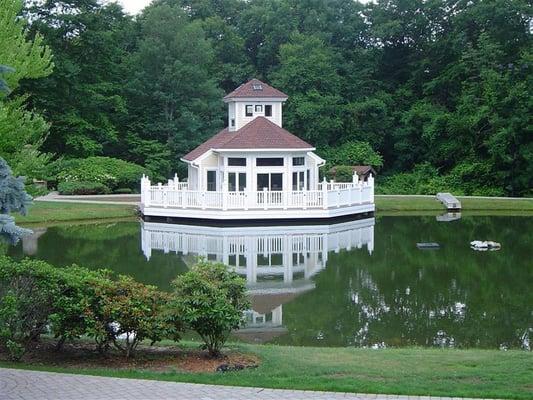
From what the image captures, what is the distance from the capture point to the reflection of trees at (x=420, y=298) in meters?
13.0

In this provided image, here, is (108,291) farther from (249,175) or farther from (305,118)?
(305,118)

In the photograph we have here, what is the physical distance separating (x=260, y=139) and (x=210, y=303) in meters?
23.9

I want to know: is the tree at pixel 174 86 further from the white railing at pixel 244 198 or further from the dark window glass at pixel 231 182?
the white railing at pixel 244 198

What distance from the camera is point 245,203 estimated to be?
102 ft

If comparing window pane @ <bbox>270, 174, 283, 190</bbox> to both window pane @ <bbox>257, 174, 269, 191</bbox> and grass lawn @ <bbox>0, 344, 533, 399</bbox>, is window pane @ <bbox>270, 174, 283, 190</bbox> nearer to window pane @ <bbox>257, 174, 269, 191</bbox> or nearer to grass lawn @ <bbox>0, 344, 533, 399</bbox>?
window pane @ <bbox>257, 174, 269, 191</bbox>

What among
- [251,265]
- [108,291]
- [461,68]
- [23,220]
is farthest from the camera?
[461,68]

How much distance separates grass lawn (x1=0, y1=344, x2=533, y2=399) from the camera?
27.2 feet

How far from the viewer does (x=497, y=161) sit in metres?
43.1

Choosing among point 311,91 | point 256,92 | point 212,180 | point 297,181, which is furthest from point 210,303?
point 311,91

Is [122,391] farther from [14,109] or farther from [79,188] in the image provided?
[79,188]

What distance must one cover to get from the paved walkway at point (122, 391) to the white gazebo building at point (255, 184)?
72.4ft

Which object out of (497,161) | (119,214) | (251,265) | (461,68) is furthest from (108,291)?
(461,68)

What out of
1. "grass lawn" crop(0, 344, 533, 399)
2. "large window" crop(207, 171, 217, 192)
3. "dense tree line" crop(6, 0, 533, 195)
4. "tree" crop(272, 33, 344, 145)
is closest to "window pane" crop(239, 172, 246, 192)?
"large window" crop(207, 171, 217, 192)

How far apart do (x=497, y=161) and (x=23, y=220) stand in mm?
25542
